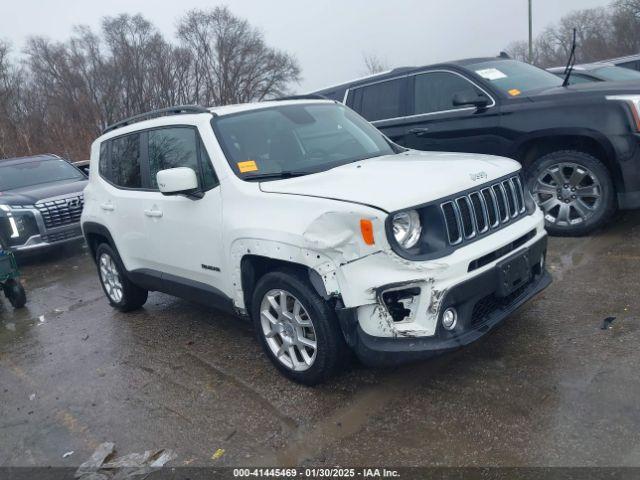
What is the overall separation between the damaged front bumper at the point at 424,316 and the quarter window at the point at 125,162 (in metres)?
2.69

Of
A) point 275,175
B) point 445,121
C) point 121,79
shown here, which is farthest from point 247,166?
point 121,79

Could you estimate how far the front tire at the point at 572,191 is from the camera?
574cm

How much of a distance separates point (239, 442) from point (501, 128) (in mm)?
4522

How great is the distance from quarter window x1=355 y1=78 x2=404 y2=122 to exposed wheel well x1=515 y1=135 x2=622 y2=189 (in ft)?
5.48

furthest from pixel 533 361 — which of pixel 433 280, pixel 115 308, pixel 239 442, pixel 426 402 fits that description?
pixel 115 308

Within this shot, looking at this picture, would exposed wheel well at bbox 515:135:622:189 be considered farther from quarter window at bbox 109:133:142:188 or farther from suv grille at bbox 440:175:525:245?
quarter window at bbox 109:133:142:188

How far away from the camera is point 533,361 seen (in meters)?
3.72

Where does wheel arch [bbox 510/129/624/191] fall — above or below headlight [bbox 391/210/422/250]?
below

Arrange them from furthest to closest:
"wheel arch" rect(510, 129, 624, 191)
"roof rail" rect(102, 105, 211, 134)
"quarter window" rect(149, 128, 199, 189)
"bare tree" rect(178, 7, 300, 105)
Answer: "bare tree" rect(178, 7, 300, 105) < "wheel arch" rect(510, 129, 624, 191) < "roof rail" rect(102, 105, 211, 134) < "quarter window" rect(149, 128, 199, 189)

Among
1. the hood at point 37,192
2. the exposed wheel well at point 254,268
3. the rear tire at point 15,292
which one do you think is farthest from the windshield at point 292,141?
the hood at point 37,192

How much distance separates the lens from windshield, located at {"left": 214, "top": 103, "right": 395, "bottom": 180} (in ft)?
13.4

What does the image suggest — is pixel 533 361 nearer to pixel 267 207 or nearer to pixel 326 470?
pixel 326 470

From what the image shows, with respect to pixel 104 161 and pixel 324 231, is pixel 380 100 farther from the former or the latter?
pixel 324 231

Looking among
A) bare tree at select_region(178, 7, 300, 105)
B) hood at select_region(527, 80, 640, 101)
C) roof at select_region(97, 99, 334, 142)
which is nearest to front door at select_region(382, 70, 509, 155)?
hood at select_region(527, 80, 640, 101)
